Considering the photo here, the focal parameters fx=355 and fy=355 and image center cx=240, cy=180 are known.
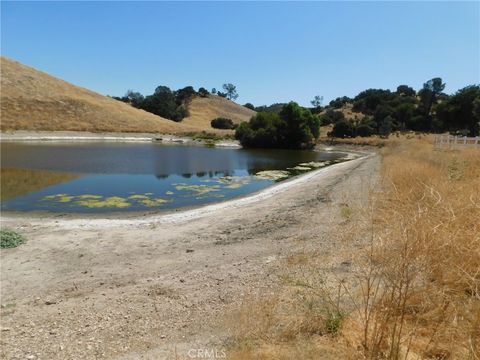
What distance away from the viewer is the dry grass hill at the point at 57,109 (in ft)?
251

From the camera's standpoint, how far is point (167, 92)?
5335 inches

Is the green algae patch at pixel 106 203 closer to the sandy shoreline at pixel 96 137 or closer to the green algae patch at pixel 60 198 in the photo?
the green algae patch at pixel 60 198

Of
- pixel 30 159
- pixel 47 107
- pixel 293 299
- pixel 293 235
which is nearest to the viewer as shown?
pixel 293 299

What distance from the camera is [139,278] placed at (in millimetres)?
8477

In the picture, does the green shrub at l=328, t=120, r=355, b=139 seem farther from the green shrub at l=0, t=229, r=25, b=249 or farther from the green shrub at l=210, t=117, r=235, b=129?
the green shrub at l=0, t=229, r=25, b=249

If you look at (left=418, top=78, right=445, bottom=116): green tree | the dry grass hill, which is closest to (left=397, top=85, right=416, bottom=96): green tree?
Answer: (left=418, top=78, right=445, bottom=116): green tree

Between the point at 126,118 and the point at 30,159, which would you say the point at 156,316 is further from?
the point at 126,118

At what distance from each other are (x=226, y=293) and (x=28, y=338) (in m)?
3.57

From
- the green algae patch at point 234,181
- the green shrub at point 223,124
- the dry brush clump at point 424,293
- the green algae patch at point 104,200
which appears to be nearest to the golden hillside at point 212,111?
the green shrub at point 223,124

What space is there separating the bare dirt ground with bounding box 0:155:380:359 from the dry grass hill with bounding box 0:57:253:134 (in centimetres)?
7085

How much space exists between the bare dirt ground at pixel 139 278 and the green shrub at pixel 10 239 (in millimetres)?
325

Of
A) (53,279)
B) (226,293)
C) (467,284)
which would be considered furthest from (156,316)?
(467,284)

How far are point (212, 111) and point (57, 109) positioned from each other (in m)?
71.8

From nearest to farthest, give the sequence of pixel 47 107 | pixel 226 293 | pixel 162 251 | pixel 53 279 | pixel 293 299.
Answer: pixel 293 299, pixel 226 293, pixel 53 279, pixel 162 251, pixel 47 107
